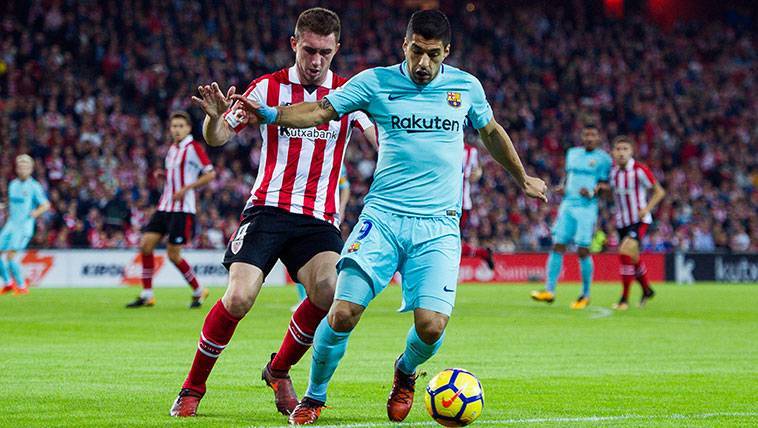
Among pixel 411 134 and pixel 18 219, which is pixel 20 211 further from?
pixel 411 134

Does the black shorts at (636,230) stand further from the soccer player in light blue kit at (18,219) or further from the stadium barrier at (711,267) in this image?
the stadium barrier at (711,267)

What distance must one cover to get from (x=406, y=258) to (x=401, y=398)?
785 millimetres

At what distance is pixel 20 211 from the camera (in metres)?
21.4

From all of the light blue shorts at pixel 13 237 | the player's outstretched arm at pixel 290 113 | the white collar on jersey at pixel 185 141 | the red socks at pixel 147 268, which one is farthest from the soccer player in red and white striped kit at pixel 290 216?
the light blue shorts at pixel 13 237

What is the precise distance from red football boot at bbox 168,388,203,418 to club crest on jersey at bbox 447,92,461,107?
2.19 metres

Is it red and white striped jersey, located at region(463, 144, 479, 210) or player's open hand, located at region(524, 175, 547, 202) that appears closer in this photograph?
player's open hand, located at region(524, 175, 547, 202)

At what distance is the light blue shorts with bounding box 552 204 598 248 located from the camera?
18.6 meters

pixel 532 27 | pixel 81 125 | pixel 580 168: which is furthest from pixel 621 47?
pixel 580 168

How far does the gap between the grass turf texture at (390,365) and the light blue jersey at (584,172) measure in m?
1.74

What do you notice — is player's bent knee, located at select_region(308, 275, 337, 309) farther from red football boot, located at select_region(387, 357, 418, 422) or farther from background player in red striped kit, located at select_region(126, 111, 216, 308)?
background player in red striped kit, located at select_region(126, 111, 216, 308)

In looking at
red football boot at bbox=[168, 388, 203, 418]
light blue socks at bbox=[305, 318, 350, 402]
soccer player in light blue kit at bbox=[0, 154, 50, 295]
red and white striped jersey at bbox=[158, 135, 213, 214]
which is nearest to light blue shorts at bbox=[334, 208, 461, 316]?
light blue socks at bbox=[305, 318, 350, 402]

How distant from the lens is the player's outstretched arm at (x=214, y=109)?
21.8 feet

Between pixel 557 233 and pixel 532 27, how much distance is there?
73.0 feet

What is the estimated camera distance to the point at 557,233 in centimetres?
1883
